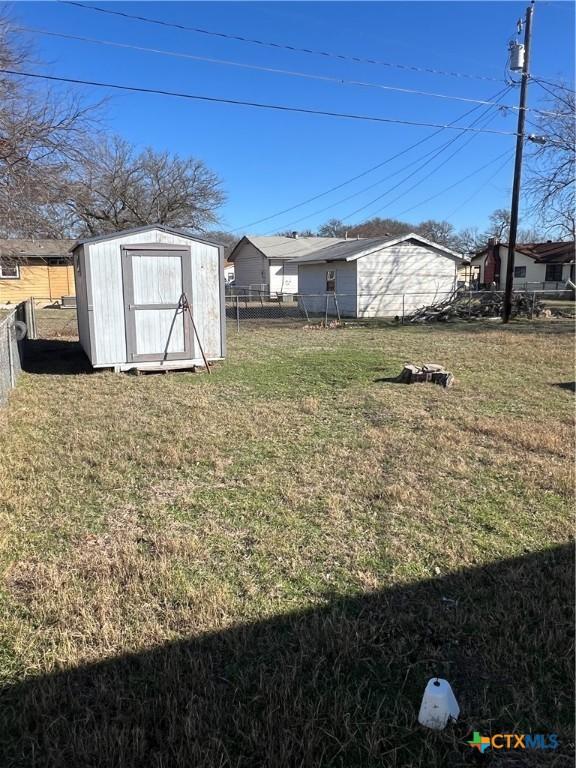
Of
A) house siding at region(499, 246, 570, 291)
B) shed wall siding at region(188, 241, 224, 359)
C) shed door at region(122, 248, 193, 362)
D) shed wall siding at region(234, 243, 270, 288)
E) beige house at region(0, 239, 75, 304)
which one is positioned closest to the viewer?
shed door at region(122, 248, 193, 362)

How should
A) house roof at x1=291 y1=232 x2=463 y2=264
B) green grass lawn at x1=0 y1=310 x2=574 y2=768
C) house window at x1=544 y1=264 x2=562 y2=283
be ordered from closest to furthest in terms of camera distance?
1. green grass lawn at x1=0 y1=310 x2=574 y2=768
2. house roof at x1=291 y1=232 x2=463 y2=264
3. house window at x1=544 y1=264 x2=562 y2=283

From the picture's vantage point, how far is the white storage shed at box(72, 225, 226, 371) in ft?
29.2

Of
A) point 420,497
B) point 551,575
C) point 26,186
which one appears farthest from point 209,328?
point 551,575

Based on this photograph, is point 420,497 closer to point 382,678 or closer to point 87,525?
point 382,678

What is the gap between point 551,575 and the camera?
3027 mm

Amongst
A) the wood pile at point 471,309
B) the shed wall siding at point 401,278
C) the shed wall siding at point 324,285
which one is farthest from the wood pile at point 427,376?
the shed wall siding at point 401,278

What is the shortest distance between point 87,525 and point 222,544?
3.20 feet

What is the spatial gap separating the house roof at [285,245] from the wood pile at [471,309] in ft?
50.3

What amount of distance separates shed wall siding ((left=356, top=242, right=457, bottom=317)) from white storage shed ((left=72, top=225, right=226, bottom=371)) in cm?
1250

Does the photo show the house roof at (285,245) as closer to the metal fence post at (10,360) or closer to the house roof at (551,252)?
the house roof at (551,252)

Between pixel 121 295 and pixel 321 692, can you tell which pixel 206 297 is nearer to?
pixel 121 295

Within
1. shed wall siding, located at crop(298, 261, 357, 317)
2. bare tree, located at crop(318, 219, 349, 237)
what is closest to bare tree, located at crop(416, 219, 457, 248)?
bare tree, located at crop(318, 219, 349, 237)

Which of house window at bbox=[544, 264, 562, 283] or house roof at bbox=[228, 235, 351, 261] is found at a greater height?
house roof at bbox=[228, 235, 351, 261]

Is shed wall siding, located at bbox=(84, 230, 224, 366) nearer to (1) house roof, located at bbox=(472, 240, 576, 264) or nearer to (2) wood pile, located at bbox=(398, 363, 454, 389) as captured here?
(2) wood pile, located at bbox=(398, 363, 454, 389)
